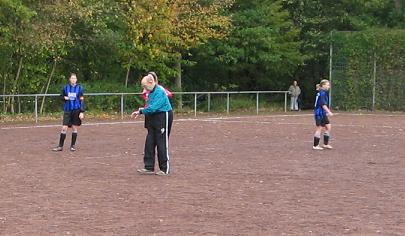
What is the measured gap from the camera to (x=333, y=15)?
38688 millimetres

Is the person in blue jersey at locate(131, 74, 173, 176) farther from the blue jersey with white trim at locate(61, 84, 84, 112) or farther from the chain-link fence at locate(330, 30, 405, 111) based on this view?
the chain-link fence at locate(330, 30, 405, 111)

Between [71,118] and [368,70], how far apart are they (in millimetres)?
21483

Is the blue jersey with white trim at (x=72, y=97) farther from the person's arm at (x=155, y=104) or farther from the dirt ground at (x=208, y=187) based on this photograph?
the person's arm at (x=155, y=104)

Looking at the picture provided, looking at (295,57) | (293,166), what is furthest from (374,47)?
(293,166)

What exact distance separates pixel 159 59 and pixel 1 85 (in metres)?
6.63

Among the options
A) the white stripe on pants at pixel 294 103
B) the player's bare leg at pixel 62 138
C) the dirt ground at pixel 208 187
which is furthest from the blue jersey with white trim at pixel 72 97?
the white stripe on pants at pixel 294 103

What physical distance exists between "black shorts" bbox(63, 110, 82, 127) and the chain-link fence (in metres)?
20.9

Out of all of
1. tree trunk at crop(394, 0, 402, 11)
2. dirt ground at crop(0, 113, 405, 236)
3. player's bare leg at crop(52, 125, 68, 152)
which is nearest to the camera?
dirt ground at crop(0, 113, 405, 236)

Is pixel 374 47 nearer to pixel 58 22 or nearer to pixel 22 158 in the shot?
pixel 58 22

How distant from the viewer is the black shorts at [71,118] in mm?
17453

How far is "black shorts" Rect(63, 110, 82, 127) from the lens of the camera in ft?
57.3

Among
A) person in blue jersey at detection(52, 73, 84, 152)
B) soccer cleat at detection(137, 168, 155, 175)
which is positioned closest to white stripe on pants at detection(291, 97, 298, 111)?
person in blue jersey at detection(52, 73, 84, 152)

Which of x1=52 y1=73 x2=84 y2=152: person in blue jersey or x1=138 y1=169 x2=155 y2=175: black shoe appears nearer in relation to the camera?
x1=138 y1=169 x2=155 y2=175: black shoe

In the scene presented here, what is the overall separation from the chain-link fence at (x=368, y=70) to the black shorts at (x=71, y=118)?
2090cm
